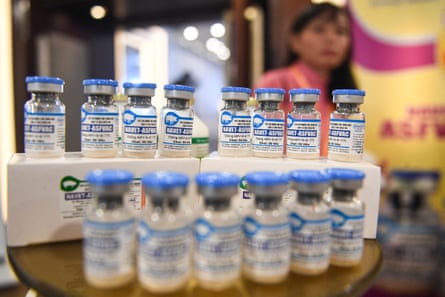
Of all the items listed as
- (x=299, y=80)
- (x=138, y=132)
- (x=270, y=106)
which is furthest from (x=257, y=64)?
(x=138, y=132)

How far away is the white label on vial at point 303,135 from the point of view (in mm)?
733

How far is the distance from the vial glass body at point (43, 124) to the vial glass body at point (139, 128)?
13 centimetres

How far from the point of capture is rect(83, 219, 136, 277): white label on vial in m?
0.46

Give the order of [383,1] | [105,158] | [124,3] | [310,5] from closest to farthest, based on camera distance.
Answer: [105,158]
[383,1]
[310,5]
[124,3]

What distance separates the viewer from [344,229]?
0.57 m

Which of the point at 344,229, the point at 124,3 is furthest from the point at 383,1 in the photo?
the point at 124,3

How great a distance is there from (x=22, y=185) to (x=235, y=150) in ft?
1.41

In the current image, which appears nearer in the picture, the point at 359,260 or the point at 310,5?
the point at 359,260

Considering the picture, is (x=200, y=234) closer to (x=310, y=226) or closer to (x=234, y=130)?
(x=310, y=226)

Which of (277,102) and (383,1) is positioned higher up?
(383,1)

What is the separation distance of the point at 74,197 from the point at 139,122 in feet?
0.66

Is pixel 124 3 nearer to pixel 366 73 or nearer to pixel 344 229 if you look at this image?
pixel 366 73

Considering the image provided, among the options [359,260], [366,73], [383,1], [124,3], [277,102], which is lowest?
[359,260]

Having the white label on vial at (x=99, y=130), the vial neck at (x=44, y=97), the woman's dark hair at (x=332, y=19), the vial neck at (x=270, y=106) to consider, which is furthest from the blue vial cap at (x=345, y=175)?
the woman's dark hair at (x=332, y=19)
